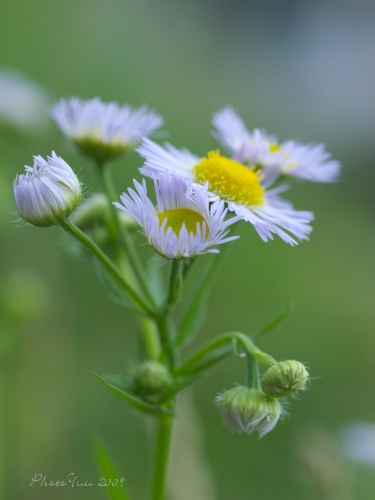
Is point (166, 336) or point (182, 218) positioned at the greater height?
point (182, 218)

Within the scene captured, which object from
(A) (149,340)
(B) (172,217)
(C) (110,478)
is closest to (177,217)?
(B) (172,217)

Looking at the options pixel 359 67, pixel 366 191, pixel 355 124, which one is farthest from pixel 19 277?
pixel 359 67

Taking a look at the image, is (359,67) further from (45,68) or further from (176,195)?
(176,195)

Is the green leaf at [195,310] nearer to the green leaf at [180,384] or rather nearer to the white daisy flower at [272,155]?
the green leaf at [180,384]

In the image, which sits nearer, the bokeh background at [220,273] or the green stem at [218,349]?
the green stem at [218,349]

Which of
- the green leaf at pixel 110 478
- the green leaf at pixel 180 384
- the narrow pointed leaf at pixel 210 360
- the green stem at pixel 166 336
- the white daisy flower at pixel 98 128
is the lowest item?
the green leaf at pixel 110 478

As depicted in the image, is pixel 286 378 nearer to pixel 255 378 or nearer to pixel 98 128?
pixel 255 378

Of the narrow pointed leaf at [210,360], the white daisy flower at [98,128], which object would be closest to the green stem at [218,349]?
the narrow pointed leaf at [210,360]
